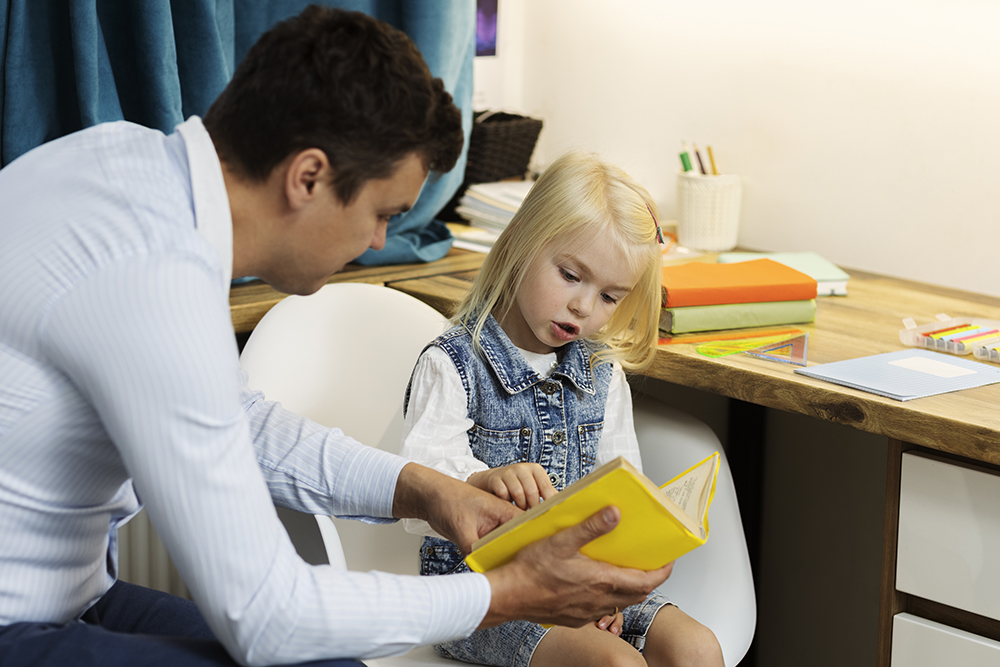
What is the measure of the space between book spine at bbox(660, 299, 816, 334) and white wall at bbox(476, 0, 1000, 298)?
0.19m

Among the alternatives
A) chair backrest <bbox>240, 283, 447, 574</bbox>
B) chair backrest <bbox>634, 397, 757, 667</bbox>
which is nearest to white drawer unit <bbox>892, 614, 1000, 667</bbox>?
chair backrest <bbox>634, 397, 757, 667</bbox>

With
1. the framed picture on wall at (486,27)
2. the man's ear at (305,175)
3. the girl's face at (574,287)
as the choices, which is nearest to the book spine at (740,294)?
the girl's face at (574,287)

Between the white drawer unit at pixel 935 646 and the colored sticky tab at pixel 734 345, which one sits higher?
the colored sticky tab at pixel 734 345

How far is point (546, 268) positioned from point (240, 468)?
63 cm

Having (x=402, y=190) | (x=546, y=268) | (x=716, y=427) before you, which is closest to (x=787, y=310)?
(x=546, y=268)

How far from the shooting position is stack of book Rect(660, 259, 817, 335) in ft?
4.42

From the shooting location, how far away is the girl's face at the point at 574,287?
1.23m

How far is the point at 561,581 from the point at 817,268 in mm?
960

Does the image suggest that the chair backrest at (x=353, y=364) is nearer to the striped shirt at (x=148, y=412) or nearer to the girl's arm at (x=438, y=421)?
the girl's arm at (x=438, y=421)

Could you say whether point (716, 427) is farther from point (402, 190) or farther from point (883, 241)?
point (402, 190)

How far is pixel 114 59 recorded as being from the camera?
4.83 ft

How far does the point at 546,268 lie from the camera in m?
1.24

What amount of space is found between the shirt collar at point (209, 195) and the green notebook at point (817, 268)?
988mm

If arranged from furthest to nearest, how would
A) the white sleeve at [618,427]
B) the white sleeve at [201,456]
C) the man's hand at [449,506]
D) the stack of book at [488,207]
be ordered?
1. the stack of book at [488,207]
2. the white sleeve at [618,427]
3. the man's hand at [449,506]
4. the white sleeve at [201,456]
